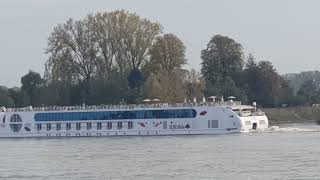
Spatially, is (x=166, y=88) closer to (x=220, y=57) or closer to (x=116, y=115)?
(x=116, y=115)

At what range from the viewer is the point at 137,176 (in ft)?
155

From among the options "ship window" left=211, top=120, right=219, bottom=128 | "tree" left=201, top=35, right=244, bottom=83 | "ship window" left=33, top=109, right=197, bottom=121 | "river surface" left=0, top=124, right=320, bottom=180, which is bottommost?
"river surface" left=0, top=124, right=320, bottom=180

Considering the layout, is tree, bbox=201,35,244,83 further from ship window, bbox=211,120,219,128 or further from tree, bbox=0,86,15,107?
ship window, bbox=211,120,219,128

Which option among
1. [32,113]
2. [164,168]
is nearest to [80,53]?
[32,113]

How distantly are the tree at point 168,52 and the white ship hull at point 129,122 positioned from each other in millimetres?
26211

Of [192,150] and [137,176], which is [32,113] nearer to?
[192,150]

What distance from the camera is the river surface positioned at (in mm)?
48031

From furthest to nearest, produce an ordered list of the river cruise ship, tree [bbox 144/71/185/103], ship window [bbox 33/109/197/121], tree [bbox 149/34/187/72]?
tree [bbox 149/34/187/72]
tree [bbox 144/71/185/103]
ship window [bbox 33/109/197/121]
the river cruise ship

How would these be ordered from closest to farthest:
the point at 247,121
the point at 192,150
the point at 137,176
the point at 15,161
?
the point at 137,176, the point at 15,161, the point at 192,150, the point at 247,121

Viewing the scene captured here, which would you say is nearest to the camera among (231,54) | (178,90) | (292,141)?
(292,141)

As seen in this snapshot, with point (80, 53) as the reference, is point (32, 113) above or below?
below

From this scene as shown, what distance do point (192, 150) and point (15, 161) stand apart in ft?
38.5

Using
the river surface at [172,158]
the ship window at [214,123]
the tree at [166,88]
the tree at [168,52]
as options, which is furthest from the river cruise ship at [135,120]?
the tree at [168,52]

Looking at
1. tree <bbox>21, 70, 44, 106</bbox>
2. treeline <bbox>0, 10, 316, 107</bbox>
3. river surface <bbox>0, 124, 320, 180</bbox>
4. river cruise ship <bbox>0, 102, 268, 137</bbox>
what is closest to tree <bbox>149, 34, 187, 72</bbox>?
treeline <bbox>0, 10, 316, 107</bbox>
